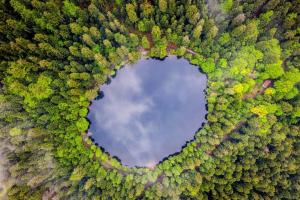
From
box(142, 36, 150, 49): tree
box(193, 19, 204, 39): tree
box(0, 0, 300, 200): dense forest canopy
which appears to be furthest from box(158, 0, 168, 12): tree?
box(193, 19, 204, 39): tree

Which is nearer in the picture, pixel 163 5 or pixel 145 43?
pixel 163 5

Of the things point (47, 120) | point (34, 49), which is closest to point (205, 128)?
point (47, 120)

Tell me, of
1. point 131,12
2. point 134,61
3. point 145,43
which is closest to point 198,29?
point 145,43

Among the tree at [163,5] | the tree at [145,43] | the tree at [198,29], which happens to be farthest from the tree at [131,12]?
the tree at [198,29]

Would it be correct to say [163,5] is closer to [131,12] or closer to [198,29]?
[131,12]

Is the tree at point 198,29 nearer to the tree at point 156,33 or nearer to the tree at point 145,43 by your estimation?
the tree at point 156,33

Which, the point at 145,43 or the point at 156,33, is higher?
the point at 156,33

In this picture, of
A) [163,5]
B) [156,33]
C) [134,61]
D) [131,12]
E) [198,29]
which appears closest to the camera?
[163,5]

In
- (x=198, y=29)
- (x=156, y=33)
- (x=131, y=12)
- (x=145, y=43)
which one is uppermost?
(x=131, y=12)

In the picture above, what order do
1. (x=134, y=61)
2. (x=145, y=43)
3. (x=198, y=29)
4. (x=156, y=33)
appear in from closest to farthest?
(x=198, y=29), (x=156, y=33), (x=145, y=43), (x=134, y=61)

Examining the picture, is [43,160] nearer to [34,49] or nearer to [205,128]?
[34,49]
